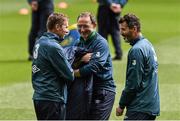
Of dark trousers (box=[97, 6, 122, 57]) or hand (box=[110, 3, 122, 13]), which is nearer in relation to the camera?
hand (box=[110, 3, 122, 13])

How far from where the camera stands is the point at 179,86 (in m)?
16.7

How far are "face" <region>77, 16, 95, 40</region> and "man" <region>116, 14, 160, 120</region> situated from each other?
0.79 m

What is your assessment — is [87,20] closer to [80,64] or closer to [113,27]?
[80,64]

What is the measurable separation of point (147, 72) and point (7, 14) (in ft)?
71.0

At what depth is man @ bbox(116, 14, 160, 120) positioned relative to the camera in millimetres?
9883

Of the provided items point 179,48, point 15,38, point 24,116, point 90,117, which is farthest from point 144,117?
point 15,38

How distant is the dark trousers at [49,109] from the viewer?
10.1 meters

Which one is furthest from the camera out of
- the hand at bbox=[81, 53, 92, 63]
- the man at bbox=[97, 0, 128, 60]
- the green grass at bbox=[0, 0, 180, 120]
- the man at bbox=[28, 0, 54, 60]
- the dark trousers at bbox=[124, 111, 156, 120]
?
the man at bbox=[97, 0, 128, 60]

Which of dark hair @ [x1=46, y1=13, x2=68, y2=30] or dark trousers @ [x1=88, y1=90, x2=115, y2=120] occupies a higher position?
dark hair @ [x1=46, y1=13, x2=68, y2=30]

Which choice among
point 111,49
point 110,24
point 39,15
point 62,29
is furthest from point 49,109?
point 111,49

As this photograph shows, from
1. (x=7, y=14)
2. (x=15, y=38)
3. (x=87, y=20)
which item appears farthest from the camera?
(x=7, y=14)

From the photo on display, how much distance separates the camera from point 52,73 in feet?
33.2

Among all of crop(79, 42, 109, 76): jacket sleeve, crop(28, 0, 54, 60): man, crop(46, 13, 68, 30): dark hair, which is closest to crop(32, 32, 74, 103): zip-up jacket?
crop(46, 13, 68, 30): dark hair

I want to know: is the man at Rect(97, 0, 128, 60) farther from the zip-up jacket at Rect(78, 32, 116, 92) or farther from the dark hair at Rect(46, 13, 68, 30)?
the dark hair at Rect(46, 13, 68, 30)
